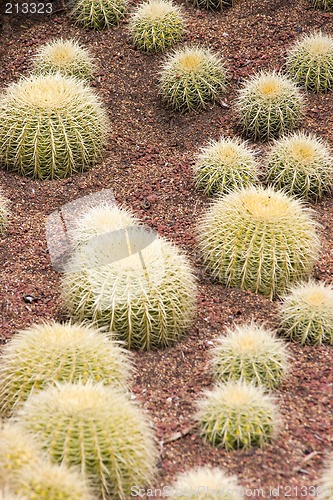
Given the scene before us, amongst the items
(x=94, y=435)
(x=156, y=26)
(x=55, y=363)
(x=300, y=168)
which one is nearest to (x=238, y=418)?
(x=94, y=435)

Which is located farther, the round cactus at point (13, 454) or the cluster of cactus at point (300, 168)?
the cluster of cactus at point (300, 168)

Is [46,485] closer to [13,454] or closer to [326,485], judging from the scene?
[13,454]

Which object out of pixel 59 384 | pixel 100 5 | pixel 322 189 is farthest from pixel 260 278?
pixel 100 5


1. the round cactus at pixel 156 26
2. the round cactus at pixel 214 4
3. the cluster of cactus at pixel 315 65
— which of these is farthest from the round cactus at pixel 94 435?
the round cactus at pixel 214 4

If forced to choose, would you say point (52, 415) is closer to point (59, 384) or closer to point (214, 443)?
point (59, 384)

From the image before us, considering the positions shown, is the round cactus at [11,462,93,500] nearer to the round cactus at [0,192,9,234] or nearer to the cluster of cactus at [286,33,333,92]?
Answer: the round cactus at [0,192,9,234]

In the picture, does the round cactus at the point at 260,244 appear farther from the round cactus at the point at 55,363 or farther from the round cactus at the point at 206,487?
the round cactus at the point at 206,487
